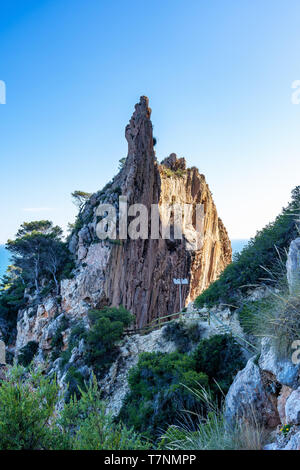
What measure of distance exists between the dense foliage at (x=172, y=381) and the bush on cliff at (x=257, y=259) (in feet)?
7.28

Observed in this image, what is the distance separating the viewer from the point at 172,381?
7.01 m

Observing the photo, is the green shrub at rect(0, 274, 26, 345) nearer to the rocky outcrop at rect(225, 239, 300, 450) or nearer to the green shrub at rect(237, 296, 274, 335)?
the green shrub at rect(237, 296, 274, 335)

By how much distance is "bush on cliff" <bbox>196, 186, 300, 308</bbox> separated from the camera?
9.02 meters

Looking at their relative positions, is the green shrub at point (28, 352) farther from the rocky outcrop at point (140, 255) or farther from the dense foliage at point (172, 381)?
the dense foliage at point (172, 381)

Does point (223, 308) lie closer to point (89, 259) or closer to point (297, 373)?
point (297, 373)

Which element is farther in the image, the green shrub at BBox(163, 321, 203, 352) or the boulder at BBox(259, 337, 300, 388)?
the green shrub at BBox(163, 321, 203, 352)

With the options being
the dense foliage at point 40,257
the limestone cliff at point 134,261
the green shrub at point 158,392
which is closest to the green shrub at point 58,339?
the limestone cliff at point 134,261

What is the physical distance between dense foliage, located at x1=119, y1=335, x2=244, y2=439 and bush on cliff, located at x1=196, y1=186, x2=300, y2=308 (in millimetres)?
2219

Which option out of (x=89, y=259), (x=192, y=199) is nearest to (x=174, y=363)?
(x=89, y=259)

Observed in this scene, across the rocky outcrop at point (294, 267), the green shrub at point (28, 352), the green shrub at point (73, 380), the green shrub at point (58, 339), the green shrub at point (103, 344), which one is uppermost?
the rocky outcrop at point (294, 267)

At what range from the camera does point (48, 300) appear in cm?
2323

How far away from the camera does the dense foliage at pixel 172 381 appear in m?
6.08

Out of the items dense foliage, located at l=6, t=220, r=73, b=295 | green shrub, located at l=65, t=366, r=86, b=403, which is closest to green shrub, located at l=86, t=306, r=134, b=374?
green shrub, located at l=65, t=366, r=86, b=403

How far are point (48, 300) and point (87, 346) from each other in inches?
511
